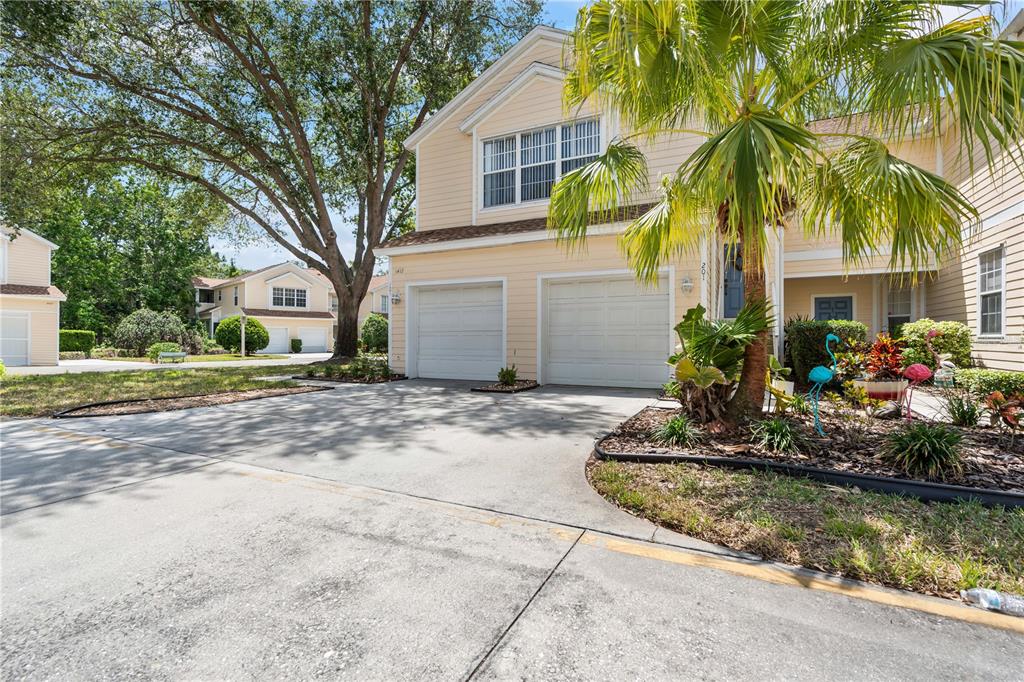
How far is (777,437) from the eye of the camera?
4.34 meters

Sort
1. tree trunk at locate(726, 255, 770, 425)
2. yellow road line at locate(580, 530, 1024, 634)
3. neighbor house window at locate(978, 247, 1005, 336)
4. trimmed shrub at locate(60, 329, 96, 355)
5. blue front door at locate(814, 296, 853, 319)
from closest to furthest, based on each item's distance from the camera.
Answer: yellow road line at locate(580, 530, 1024, 634)
tree trunk at locate(726, 255, 770, 425)
neighbor house window at locate(978, 247, 1005, 336)
blue front door at locate(814, 296, 853, 319)
trimmed shrub at locate(60, 329, 96, 355)

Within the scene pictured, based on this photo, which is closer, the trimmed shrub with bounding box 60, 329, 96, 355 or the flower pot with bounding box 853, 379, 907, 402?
the flower pot with bounding box 853, 379, 907, 402

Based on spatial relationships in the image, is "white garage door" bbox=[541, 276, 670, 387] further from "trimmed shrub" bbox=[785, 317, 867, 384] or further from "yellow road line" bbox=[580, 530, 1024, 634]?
"yellow road line" bbox=[580, 530, 1024, 634]

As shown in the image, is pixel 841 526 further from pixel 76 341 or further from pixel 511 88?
pixel 76 341

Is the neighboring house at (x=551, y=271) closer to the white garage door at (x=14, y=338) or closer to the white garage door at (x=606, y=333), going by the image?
the white garage door at (x=606, y=333)

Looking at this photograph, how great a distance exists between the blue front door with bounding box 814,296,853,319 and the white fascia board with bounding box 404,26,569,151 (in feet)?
32.5

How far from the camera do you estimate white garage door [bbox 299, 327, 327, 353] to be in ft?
111

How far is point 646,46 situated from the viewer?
396 cm

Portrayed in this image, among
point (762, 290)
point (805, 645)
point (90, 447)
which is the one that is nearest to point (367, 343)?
point (90, 447)

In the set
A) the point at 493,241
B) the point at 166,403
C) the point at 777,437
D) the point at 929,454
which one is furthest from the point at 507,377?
the point at 929,454

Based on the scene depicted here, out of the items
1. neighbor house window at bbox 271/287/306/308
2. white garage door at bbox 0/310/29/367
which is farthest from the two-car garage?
neighbor house window at bbox 271/287/306/308

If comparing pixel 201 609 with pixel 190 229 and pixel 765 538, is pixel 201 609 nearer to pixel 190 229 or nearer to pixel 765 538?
pixel 765 538

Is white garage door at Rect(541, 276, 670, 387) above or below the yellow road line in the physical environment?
above

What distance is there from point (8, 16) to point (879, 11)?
16.5 meters
